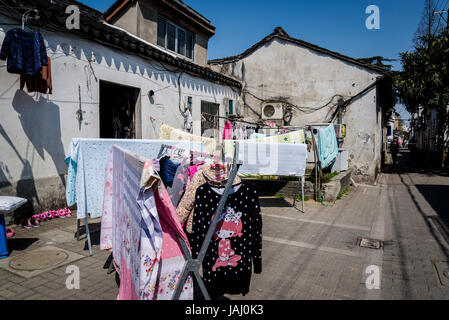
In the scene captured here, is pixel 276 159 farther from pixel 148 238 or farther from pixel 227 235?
pixel 148 238

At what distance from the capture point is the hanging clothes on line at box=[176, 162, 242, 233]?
330 centimetres

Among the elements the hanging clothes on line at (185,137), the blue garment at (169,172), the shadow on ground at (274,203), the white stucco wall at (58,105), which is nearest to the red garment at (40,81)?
the white stucco wall at (58,105)

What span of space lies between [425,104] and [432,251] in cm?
1244

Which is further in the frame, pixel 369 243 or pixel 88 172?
pixel 369 243

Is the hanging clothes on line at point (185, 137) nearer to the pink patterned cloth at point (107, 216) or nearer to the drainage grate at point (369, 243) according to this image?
the pink patterned cloth at point (107, 216)

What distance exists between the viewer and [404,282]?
159 inches

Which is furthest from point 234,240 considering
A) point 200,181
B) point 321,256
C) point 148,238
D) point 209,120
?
point 209,120

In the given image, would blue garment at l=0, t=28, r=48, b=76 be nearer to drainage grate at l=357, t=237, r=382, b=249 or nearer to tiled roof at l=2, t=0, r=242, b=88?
tiled roof at l=2, t=0, r=242, b=88

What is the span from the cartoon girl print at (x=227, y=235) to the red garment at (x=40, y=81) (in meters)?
5.06

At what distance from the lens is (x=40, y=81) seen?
5.98 metres

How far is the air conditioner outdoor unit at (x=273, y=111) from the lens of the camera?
45.9ft

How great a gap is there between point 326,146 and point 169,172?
6393mm

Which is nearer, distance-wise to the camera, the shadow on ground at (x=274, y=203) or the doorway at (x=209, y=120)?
the shadow on ground at (x=274, y=203)

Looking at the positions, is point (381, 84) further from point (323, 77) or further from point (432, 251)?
point (432, 251)
